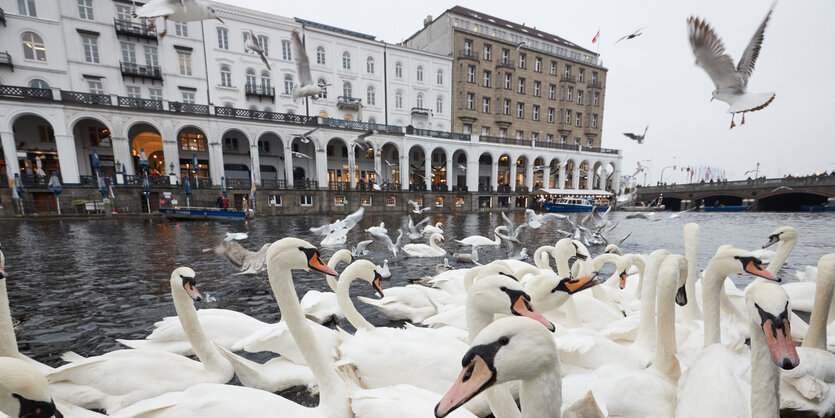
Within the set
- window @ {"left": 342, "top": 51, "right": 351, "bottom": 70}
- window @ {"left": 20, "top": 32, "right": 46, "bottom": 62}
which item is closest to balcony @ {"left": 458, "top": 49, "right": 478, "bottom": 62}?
window @ {"left": 342, "top": 51, "right": 351, "bottom": 70}

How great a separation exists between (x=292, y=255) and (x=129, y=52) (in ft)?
122

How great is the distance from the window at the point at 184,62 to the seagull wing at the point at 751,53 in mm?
37386

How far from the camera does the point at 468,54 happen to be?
3872cm

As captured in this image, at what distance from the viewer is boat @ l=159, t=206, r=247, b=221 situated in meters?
19.1

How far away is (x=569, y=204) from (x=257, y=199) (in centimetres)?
3196

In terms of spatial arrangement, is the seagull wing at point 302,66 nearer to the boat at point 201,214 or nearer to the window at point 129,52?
the boat at point 201,214

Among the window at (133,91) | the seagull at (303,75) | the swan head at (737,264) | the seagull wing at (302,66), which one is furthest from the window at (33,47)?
the swan head at (737,264)

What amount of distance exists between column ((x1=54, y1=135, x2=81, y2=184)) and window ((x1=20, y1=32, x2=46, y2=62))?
8.61 m

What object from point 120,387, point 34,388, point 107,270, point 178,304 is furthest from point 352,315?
point 107,270

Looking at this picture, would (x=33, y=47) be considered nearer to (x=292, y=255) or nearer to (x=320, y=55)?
(x=320, y=55)

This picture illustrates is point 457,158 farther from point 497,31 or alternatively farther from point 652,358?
point 652,358

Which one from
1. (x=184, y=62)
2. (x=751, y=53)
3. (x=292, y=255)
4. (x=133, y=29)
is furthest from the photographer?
(x=184, y=62)

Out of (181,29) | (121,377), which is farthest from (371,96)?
(121,377)

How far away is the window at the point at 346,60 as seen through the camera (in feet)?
110
